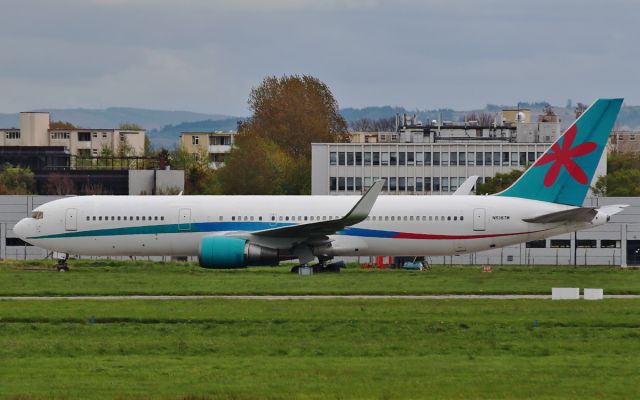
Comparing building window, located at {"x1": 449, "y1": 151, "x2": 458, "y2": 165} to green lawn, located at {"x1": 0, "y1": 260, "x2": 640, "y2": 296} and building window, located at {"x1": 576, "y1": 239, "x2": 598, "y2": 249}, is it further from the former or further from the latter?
green lawn, located at {"x1": 0, "y1": 260, "x2": 640, "y2": 296}

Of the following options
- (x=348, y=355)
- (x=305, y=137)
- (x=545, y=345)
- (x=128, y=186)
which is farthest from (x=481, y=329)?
(x=305, y=137)

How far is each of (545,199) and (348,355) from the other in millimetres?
33602

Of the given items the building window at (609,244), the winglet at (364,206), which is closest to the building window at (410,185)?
the building window at (609,244)

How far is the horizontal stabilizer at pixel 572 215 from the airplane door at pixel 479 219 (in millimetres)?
2573

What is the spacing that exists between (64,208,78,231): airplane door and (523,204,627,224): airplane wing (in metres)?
21.8

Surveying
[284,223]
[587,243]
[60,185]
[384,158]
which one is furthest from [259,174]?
[284,223]

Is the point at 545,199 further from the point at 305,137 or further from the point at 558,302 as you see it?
the point at 305,137

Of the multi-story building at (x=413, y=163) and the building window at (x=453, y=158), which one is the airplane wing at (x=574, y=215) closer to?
the multi-story building at (x=413, y=163)

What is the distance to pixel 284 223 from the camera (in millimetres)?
61656

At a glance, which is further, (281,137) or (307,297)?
(281,137)

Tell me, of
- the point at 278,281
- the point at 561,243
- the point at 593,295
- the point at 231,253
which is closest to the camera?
the point at 593,295

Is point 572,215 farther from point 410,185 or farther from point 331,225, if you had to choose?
point 410,185

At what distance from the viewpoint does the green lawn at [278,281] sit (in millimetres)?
47719

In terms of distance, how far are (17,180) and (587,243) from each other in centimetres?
5948
